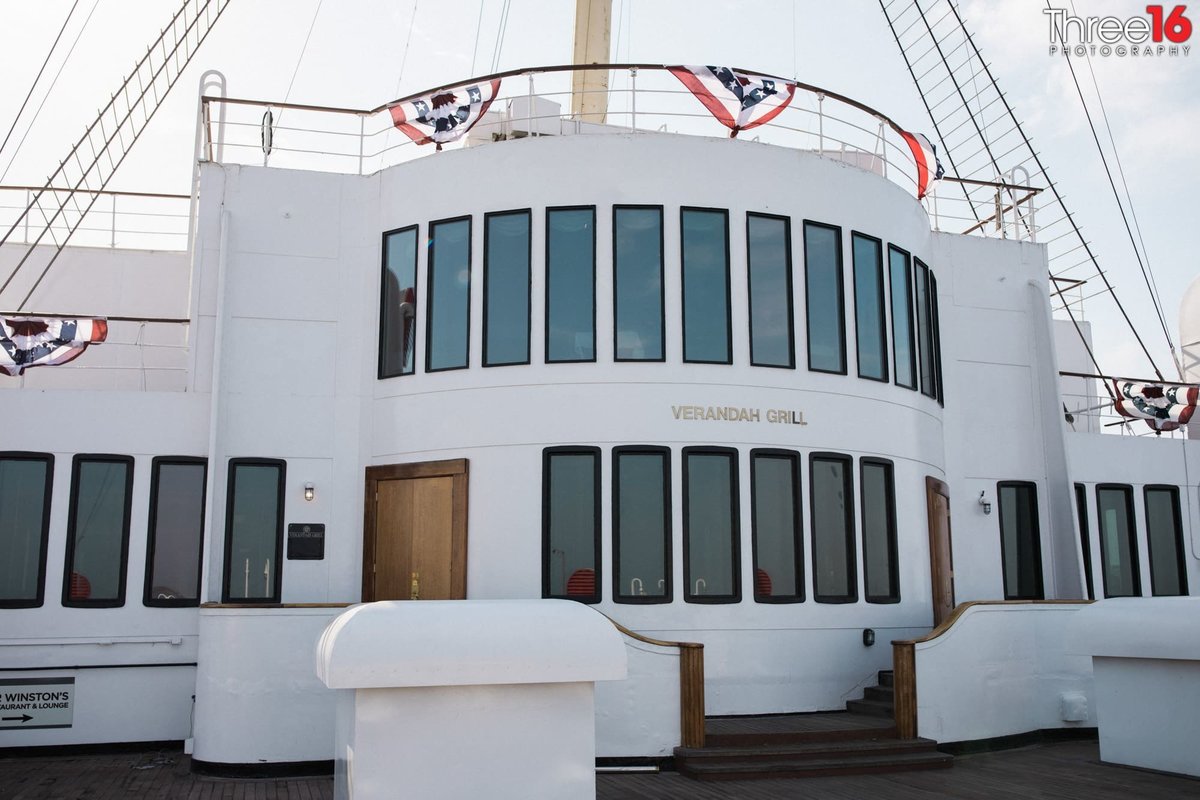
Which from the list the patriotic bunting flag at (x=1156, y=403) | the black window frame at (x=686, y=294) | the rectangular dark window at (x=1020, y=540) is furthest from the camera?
the patriotic bunting flag at (x=1156, y=403)

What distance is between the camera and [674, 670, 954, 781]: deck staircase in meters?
9.50

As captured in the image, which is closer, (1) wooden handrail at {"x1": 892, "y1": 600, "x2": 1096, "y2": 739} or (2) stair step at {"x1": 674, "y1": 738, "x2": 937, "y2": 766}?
(2) stair step at {"x1": 674, "y1": 738, "x2": 937, "y2": 766}

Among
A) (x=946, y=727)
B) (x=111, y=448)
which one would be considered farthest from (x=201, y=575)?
(x=946, y=727)

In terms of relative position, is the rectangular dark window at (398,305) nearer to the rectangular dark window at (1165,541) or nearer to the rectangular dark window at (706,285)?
the rectangular dark window at (706,285)

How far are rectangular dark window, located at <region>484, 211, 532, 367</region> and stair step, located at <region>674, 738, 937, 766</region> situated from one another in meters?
4.30

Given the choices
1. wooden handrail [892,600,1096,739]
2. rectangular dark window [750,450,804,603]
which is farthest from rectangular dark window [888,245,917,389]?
wooden handrail [892,600,1096,739]

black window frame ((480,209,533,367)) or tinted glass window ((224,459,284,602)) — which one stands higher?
black window frame ((480,209,533,367))

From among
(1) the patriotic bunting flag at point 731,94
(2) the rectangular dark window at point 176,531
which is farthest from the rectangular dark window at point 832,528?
(2) the rectangular dark window at point 176,531

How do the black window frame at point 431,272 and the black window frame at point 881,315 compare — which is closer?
the black window frame at point 431,272

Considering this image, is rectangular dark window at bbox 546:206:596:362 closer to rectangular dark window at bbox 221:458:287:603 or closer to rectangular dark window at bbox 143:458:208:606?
rectangular dark window at bbox 221:458:287:603

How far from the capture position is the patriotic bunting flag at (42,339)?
1214 cm

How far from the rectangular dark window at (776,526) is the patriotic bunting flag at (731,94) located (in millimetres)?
3719

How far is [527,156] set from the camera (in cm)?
1191

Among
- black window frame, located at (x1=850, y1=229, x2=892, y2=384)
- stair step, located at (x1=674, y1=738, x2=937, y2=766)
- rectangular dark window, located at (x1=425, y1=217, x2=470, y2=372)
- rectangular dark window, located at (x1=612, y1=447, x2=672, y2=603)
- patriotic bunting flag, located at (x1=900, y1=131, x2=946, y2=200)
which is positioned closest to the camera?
stair step, located at (x1=674, y1=738, x2=937, y2=766)
